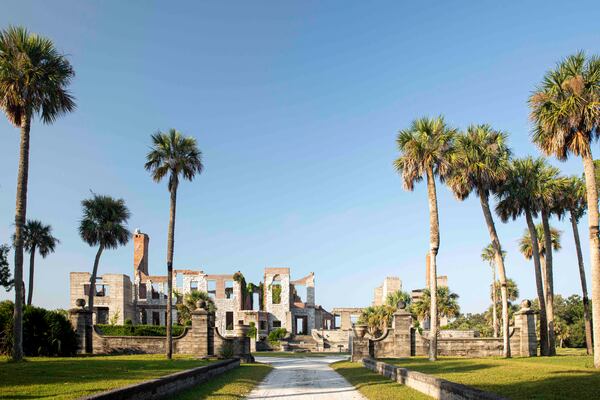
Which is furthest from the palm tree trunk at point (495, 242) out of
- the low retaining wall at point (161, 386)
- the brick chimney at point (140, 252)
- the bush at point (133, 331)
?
the brick chimney at point (140, 252)

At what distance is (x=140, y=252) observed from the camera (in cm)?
7444

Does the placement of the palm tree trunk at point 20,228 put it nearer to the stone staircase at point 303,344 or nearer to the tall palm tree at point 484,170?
the tall palm tree at point 484,170

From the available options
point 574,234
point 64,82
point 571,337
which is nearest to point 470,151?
point 574,234

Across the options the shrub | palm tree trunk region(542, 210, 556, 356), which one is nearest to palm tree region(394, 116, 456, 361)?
palm tree trunk region(542, 210, 556, 356)

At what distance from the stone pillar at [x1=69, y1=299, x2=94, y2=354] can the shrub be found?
7.99 m

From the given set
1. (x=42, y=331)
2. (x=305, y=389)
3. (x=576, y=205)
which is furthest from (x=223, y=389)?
(x=576, y=205)

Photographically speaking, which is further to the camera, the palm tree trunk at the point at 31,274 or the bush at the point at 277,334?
the bush at the point at 277,334

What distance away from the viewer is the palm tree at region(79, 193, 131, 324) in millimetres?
41812

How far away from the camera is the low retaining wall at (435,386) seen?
10.1 metres

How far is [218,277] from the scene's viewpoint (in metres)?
73.3

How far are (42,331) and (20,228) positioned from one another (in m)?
8.09

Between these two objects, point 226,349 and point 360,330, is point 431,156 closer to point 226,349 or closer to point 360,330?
point 360,330

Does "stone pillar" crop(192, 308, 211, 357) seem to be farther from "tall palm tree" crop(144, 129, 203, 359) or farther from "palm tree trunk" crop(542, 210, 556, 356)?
"palm tree trunk" crop(542, 210, 556, 356)

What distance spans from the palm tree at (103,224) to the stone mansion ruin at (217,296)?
2524 cm
